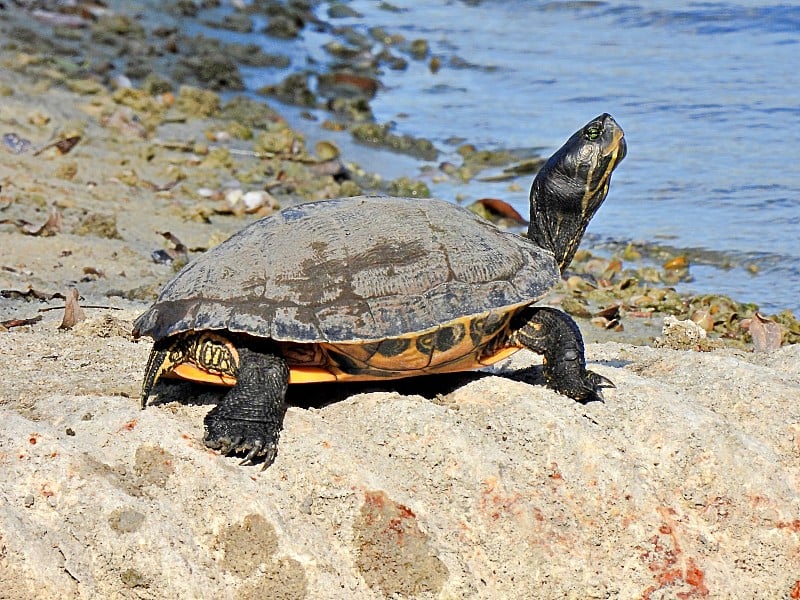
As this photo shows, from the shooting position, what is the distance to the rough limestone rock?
2662 millimetres

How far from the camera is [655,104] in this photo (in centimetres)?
1066

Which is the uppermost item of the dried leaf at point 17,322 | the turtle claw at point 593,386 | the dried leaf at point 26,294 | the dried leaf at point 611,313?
the turtle claw at point 593,386

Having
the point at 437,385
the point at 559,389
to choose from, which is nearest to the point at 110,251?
the point at 437,385

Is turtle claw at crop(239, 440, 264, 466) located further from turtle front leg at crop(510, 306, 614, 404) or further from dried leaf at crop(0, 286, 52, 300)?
dried leaf at crop(0, 286, 52, 300)

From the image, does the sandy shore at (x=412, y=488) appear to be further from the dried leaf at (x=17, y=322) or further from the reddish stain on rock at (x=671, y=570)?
the dried leaf at (x=17, y=322)

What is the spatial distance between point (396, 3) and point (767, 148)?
43.3ft

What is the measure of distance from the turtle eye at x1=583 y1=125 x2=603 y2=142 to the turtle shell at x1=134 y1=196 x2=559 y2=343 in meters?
0.60

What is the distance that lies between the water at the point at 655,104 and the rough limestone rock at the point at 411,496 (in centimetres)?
315

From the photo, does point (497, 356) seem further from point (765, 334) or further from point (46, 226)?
point (46, 226)

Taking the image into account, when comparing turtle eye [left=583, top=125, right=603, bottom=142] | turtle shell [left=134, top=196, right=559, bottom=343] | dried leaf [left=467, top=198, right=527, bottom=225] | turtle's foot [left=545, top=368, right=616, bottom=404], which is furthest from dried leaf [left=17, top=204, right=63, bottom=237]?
turtle's foot [left=545, top=368, right=616, bottom=404]

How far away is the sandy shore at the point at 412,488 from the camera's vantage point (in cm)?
267

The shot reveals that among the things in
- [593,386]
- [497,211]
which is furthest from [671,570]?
[497,211]

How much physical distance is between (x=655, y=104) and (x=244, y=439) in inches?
343

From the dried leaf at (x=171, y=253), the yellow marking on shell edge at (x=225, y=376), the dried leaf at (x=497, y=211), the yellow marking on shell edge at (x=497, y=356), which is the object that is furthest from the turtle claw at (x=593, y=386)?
the dried leaf at (x=497, y=211)
